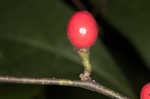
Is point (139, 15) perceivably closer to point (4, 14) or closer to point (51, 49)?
point (51, 49)

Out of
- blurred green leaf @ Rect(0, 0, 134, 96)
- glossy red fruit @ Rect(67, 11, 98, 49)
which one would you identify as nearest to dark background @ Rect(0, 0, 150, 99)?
blurred green leaf @ Rect(0, 0, 134, 96)

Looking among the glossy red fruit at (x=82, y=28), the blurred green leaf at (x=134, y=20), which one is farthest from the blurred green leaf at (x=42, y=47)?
the glossy red fruit at (x=82, y=28)

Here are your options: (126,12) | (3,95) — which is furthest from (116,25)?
(3,95)

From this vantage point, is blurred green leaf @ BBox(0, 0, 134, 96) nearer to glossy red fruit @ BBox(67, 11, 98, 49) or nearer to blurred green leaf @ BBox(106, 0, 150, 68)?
blurred green leaf @ BBox(106, 0, 150, 68)

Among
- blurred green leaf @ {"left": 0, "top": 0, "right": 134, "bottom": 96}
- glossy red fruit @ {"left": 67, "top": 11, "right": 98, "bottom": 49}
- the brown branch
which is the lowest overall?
the brown branch

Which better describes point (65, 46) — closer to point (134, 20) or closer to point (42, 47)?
point (42, 47)

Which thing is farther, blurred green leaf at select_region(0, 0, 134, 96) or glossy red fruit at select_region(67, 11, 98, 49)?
blurred green leaf at select_region(0, 0, 134, 96)

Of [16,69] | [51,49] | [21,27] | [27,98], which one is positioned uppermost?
[21,27]
